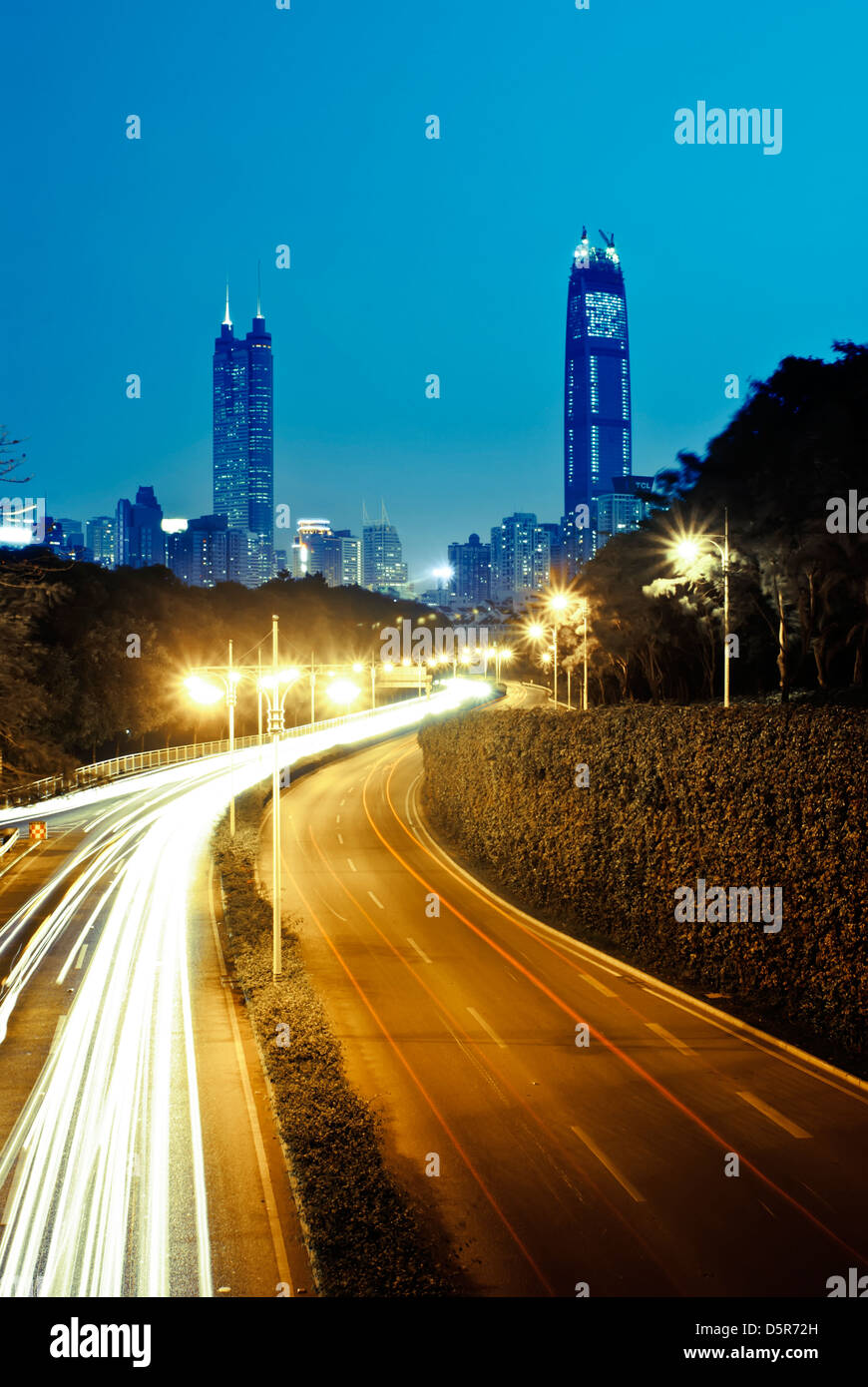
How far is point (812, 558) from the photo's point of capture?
1341 inches

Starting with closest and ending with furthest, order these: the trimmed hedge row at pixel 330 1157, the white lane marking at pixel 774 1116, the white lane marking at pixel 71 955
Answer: the trimmed hedge row at pixel 330 1157 → the white lane marking at pixel 774 1116 → the white lane marking at pixel 71 955

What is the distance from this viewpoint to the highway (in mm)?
10078

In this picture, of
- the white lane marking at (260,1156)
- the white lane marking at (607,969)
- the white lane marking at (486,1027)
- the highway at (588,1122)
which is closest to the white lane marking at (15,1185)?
the white lane marking at (260,1156)

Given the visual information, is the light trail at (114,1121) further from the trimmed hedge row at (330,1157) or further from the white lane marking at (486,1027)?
the white lane marking at (486,1027)

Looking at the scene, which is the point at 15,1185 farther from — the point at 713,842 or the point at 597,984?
the point at 713,842

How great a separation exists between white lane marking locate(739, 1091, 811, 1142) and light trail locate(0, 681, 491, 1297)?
7496 mm

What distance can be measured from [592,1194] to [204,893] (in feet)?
63.9

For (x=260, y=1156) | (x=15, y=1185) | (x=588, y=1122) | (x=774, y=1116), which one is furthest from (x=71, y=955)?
(x=774, y=1116)

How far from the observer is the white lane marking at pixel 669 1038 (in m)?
16.0

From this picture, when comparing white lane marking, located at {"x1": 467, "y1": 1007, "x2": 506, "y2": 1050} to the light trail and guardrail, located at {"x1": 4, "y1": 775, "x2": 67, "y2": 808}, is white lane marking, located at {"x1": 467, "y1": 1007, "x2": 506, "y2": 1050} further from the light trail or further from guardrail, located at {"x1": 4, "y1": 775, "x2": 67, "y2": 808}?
guardrail, located at {"x1": 4, "y1": 775, "x2": 67, "y2": 808}

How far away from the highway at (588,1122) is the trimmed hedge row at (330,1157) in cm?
56
